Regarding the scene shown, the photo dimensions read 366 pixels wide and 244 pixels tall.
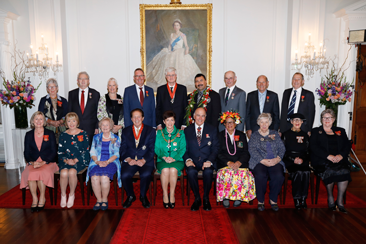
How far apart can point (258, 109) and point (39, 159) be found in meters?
3.66

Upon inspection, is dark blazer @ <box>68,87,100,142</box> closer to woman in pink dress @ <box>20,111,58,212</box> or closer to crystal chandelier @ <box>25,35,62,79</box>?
woman in pink dress @ <box>20,111,58,212</box>

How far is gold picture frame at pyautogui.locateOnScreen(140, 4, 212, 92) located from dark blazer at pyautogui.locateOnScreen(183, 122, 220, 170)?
91.2 inches

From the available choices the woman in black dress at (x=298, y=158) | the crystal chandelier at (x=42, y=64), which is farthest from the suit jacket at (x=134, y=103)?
the woman in black dress at (x=298, y=158)

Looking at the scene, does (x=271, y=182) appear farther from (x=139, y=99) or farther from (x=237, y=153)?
(x=139, y=99)

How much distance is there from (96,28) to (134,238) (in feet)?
15.9

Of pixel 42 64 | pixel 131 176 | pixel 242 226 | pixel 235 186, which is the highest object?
pixel 42 64

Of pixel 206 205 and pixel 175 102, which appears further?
pixel 175 102

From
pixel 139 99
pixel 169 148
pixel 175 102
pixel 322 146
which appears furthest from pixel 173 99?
pixel 322 146

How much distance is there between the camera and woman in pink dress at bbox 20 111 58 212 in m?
3.75

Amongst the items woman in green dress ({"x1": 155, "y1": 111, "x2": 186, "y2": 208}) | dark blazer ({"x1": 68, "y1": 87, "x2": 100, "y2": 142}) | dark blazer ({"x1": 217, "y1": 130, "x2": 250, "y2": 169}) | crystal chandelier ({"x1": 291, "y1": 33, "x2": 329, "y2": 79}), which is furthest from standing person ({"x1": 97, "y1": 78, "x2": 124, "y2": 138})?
crystal chandelier ({"x1": 291, "y1": 33, "x2": 329, "y2": 79})

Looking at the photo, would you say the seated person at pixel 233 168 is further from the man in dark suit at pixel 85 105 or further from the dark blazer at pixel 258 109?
the man in dark suit at pixel 85 105

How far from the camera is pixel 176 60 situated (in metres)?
5.98

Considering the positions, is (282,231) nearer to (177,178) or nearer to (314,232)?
(314,232)

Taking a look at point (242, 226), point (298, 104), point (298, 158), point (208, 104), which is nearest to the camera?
point (242, 226)
